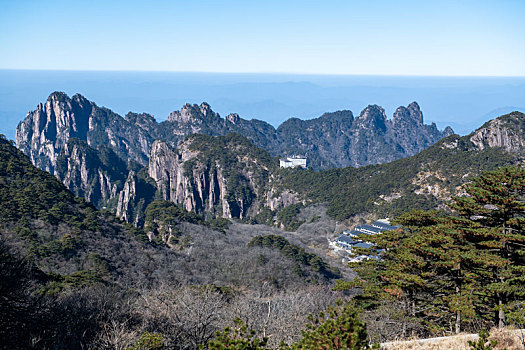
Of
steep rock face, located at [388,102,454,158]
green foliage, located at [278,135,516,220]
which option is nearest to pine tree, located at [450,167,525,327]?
green foliage, located at [278,135,516,220]

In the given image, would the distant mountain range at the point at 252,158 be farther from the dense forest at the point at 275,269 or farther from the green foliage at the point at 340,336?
the green foliage at the point at 340,336

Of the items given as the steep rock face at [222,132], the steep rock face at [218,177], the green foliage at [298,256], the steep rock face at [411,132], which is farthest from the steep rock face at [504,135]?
the steep rock face at [411,132]

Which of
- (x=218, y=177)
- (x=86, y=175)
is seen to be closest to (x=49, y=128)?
(x=86, y=175)

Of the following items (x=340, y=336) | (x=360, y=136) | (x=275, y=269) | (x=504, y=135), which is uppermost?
(x=504, y=135)

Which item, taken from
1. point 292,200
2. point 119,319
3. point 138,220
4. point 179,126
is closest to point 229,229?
point 292,200

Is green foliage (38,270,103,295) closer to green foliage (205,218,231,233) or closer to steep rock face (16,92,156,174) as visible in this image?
green foliage (205,218,231,233)

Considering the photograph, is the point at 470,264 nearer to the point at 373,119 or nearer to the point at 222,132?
the point at 222,132
